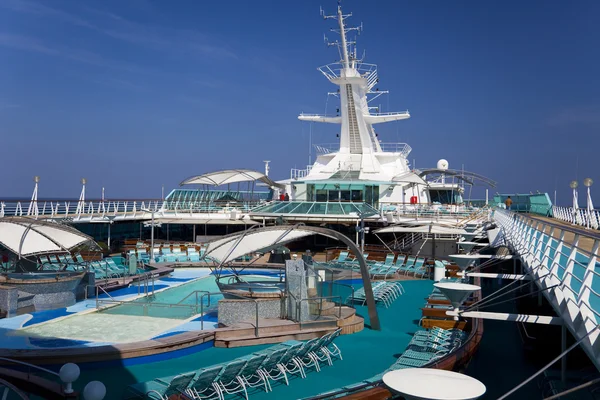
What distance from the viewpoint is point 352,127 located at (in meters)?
30.9

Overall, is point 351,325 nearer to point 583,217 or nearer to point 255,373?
point 255,373

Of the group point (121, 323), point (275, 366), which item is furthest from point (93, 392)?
point (121, 323)

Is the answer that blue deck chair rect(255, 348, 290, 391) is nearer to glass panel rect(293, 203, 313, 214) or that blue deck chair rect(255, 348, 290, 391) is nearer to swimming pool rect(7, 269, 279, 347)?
swimming pool rect(7, 269, 279, 347)

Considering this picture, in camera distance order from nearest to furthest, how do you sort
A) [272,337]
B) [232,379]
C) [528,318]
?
[528,318]
[232,379]
[272,337]

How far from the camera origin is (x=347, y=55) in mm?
30594

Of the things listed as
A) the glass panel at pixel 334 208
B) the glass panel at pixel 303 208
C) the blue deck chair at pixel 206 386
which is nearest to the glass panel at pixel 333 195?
the glass panel at pixel 334 208

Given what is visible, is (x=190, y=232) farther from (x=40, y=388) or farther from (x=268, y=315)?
(x=40, y=388)

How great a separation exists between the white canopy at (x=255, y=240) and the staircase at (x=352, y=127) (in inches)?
762

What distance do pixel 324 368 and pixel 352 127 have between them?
23057 millimetres

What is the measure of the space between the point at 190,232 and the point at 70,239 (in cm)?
1641

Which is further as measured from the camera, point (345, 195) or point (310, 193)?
point (310, 193)

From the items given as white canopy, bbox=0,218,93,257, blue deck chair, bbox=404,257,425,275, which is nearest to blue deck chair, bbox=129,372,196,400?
white canopy, bbox=0,218,93,257

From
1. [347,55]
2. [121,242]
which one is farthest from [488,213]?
[121,242]

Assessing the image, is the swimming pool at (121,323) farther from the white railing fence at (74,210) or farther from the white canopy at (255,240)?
the white railing fence at (74,210)
